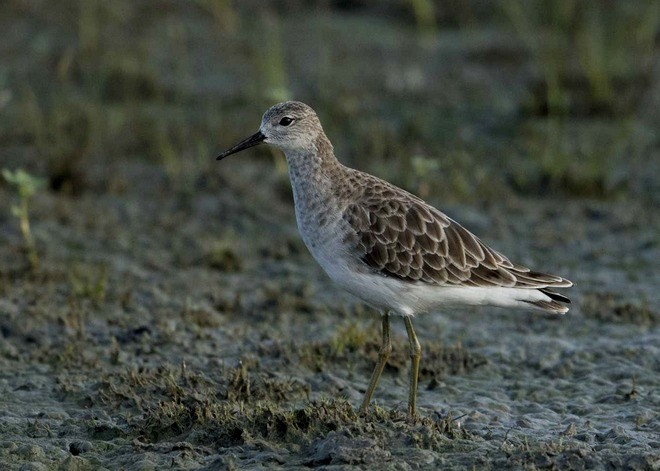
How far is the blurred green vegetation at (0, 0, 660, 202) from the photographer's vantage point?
429 inches

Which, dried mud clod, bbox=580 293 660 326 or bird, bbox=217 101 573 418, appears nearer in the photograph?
bird, bbox=217 101 573 418

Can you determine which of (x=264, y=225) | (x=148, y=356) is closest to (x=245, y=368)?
(x=148, y=356)

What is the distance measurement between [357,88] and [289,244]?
3688 mm

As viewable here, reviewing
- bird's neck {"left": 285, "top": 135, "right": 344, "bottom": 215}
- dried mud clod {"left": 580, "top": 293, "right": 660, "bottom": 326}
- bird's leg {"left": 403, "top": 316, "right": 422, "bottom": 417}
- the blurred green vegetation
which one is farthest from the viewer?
the blurred green vegetation

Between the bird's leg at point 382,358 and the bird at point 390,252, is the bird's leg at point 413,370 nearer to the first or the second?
the bird at point 390,252

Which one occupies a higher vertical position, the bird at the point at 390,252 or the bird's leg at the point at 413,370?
the bird at the point at 390,252

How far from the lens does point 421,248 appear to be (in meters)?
6.53

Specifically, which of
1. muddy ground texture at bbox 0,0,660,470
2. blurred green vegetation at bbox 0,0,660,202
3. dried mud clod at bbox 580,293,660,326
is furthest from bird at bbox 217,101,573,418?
blurred green vegetation at bbox 0,0,660,202

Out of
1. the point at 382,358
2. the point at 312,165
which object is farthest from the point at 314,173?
the point at 382,358

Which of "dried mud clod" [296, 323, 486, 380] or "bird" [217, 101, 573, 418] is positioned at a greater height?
"bird" [217, 101, 573, 418]

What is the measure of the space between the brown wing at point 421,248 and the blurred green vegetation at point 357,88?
9.49ft

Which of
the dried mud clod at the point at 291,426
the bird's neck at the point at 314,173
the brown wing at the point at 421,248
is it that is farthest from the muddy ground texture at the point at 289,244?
the bird's neck at the point at 314,173

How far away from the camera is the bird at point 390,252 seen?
6332 millimetres

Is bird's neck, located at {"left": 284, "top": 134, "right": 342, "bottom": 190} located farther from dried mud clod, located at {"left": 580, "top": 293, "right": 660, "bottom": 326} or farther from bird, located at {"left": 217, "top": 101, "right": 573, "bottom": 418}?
dried mud clod, located at {"left": 580, "top": 293, "right": 660, "bottom": 326}
